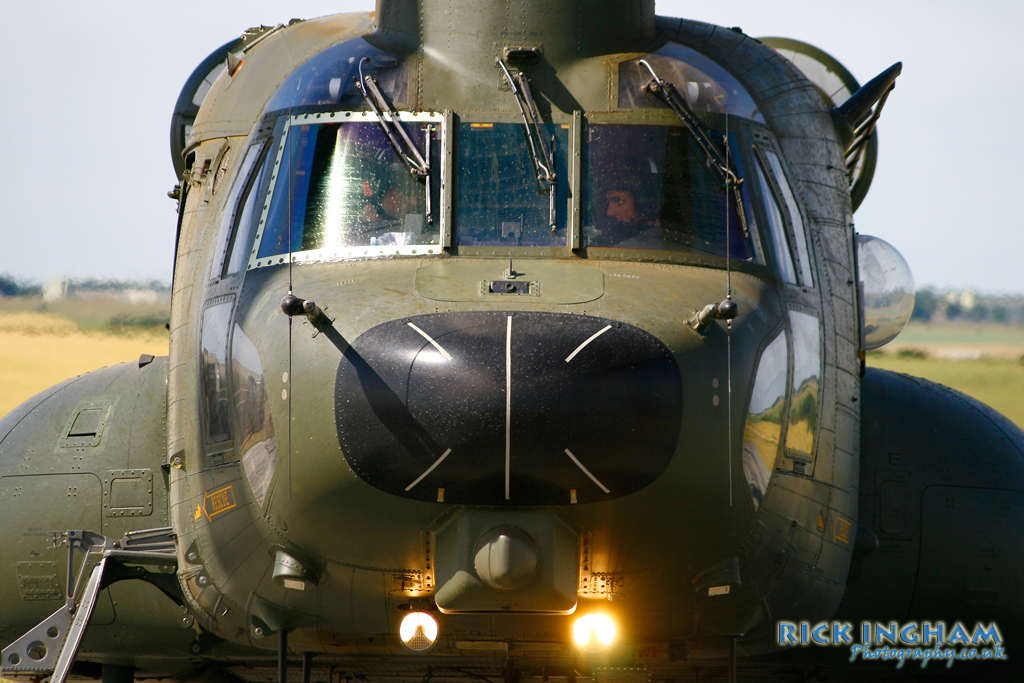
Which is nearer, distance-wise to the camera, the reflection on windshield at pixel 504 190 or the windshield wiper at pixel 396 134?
the reflection on windshield at pixel 504 190

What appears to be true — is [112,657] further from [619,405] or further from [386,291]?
[619,405]

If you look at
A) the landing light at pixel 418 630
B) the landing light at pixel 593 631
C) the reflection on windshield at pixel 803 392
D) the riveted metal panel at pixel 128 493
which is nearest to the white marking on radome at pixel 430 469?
the landing light at pixel 418 630

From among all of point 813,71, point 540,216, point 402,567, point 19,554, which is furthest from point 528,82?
point 19,554

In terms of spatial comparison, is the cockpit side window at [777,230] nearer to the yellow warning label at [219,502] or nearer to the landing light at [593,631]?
the landing light at [593,631]

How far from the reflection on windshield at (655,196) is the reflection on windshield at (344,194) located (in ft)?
2.13

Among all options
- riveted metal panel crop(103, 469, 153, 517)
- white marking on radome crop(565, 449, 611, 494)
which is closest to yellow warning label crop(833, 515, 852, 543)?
white marking on radome crop(565, 449, 611, 494)

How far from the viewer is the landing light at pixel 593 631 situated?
495cm

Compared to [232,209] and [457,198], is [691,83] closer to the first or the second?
[457,198]

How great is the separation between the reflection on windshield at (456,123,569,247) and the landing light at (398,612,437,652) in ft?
4.61

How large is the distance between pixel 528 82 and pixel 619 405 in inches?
68.6

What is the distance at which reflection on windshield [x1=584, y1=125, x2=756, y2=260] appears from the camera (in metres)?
5.43

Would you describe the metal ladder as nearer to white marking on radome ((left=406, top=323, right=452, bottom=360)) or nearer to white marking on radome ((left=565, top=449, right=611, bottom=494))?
white marking on radome ((left=406, top=323, right=452, bottom=360))

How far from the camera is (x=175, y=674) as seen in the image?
7250 millimetres

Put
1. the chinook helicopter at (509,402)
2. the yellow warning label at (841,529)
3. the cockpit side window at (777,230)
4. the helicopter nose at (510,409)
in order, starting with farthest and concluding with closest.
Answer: the yellow warning label at (841,529) → the cockpit side window at (777,230) → the chinook helicopter at (509,402) → the helicopter nose at (510,409)
